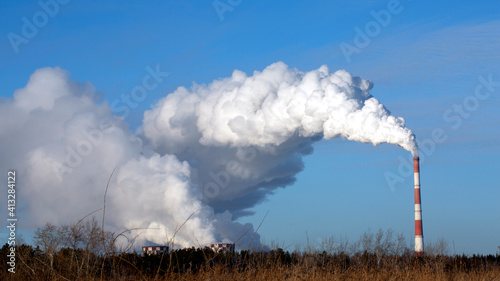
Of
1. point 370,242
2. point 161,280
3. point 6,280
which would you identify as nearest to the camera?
point 161,280

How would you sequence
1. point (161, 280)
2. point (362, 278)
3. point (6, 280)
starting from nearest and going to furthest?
point (161, 280) → point (362, 278) → point (6, 280)

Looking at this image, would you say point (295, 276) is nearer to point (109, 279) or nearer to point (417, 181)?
point (109, 279)

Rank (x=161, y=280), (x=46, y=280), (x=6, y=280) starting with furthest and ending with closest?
(x=6, y=280) → (x=46, y=280) → (x=161, y=280)

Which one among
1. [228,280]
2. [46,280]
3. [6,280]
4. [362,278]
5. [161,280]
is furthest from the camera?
[6,280]

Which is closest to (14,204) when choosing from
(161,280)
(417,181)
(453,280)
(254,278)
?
(161,280)

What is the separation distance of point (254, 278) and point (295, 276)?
2.77 ft

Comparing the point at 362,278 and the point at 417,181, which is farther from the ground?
the point at 417,181

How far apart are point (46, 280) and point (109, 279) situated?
298 centimetres

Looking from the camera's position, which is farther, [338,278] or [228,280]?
[338,278]

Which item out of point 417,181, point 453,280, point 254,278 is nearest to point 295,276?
point 254,278

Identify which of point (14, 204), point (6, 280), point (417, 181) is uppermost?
point (417, 181)

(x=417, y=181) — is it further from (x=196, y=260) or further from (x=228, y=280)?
(x=228, y=280)

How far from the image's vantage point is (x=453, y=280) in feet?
50.9

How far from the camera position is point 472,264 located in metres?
32.4
